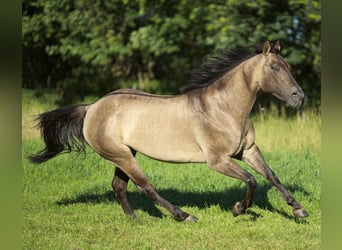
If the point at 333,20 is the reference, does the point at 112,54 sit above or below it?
below

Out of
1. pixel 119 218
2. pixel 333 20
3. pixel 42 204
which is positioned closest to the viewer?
pixel 333 20

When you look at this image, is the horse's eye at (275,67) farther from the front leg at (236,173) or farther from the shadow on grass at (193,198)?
the shadow on grass at (193,198)

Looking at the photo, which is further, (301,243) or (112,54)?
(112,54)

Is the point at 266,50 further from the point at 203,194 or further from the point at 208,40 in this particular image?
the point at 208,40

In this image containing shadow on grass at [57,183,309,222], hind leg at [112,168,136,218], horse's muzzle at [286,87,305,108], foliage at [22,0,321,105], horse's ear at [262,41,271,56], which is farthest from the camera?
foliage at [22,0,321,105]

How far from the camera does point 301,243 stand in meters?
4.49

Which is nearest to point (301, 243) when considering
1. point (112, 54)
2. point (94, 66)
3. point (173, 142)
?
point (173, 142)

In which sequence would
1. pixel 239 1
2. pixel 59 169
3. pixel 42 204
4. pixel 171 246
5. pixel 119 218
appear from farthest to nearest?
pixel 239 1, pixel 59 169, pixel 42 204, pixel 119 218, pixel 171 246

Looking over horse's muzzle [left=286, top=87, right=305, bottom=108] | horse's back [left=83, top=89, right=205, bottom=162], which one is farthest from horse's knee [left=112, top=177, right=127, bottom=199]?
horse's muzzle [left=286, top=87, right=305, bottom=108]

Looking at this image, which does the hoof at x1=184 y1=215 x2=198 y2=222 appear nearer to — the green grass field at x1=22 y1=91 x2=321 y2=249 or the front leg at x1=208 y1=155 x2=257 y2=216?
the green grass field at x1=22 y1=91 x2=321 y2=249

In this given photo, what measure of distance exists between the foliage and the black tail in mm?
3766

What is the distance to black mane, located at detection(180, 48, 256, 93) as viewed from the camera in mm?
4742

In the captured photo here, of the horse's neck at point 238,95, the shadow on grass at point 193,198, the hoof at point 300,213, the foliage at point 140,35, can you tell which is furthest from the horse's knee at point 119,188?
the foliage at point 140,35

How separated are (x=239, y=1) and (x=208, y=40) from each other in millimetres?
862
